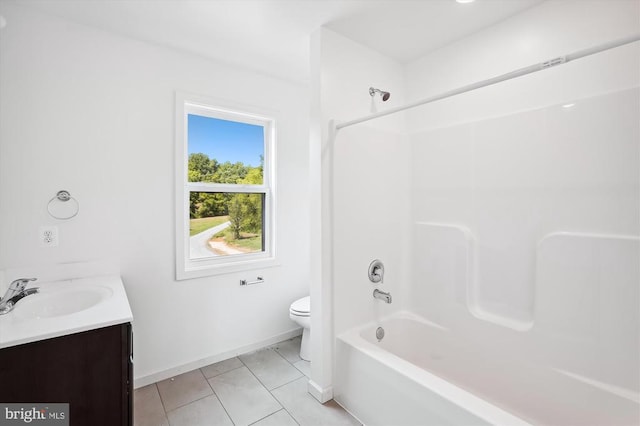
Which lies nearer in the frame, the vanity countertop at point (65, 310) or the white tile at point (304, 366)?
the vanity countertop at point (65, 310)

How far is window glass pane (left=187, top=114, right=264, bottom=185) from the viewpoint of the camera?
252 centimetres

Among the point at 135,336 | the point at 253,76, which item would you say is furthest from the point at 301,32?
the point at 135,336

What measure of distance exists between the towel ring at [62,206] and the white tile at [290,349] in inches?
73.3

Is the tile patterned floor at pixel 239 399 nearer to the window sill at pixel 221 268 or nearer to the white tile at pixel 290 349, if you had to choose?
the white tile at pixel 290 349

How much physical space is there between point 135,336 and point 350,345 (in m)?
1.52

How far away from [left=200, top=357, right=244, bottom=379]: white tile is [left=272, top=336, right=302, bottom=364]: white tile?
368 millimetres

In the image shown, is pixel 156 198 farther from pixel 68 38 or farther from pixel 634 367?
pixel 634 367

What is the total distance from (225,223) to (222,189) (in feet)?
0.98

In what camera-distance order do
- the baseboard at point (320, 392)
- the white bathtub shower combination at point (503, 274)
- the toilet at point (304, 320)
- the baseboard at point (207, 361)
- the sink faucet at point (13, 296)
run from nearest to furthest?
the sink faucet at point (13, 296), the white bathtub shower combination at point (503, 274), the baseboard at point (320, 392), the baseboard at point (207, 361), the toilet at point (304, 320)

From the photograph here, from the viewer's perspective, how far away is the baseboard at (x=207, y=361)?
2201mm

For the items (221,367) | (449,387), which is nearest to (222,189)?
(221,367)

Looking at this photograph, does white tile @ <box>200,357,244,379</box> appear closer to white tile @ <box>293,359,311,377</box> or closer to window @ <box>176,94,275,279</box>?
white tile @ <box>293,359,311,377</box>

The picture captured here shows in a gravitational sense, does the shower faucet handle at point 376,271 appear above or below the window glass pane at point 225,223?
below

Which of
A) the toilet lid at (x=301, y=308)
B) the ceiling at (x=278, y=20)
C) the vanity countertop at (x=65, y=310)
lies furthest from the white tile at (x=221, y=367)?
the ceiling at (x=278, y=20)
